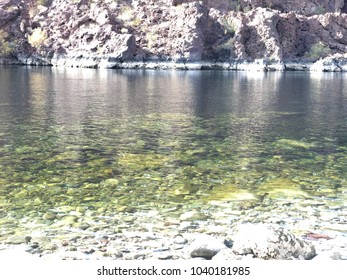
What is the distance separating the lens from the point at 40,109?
31125 millimetres

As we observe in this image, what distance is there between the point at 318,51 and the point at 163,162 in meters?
126

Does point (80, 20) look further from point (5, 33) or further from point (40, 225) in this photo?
point (40, 225)

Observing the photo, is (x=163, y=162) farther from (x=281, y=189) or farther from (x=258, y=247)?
(x=258, y=247)

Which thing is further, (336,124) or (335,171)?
(336,124)

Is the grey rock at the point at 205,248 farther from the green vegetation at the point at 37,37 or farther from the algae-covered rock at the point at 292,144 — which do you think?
the green vegetation at the point at 37,37

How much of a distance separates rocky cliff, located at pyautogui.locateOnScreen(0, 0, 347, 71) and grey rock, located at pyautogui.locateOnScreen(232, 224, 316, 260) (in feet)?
354

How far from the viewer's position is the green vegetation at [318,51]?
438ft

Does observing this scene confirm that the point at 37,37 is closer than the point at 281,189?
No

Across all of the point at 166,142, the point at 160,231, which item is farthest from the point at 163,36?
the point at 160,231

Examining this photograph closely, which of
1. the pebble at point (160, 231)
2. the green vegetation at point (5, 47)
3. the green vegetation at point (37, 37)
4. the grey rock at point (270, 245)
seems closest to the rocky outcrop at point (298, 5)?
the green vegetation at point (37, 37)

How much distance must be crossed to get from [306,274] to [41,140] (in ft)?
48.6

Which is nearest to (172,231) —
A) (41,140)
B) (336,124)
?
(41,140)

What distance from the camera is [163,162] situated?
55.9 ft

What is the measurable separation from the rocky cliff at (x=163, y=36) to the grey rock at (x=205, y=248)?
354ft
